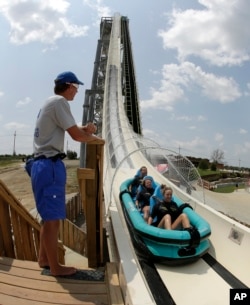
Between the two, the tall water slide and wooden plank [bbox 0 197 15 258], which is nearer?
the tall water slide

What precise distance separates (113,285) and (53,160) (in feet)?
3.39

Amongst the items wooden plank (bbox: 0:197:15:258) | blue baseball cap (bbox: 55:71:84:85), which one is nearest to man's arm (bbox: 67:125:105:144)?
blue baseball cap (bbox: 55:71:84:85)

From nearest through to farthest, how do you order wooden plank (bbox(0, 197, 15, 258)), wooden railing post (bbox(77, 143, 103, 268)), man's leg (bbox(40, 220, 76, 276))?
man's leg (bbox(40, 220, 76, 276)) → wooden railing post (bbox(77, 143, 103, 268)) → wooden plank (bbox(0, 197, 15, 258))

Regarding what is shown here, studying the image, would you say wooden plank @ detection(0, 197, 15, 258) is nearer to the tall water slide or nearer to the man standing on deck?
the man standing on deck

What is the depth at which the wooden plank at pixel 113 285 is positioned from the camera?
7.43 ft

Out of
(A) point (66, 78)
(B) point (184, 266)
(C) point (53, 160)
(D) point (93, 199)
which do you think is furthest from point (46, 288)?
(B) point (184, 266)

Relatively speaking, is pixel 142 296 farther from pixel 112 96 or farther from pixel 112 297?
pixel 112 96

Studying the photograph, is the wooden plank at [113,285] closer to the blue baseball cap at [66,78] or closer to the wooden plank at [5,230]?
the wooden plank at [5,230]

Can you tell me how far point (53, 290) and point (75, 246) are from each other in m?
4.89

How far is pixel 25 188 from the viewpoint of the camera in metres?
17.5

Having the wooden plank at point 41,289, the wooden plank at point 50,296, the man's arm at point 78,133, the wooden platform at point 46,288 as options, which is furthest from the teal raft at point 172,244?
the man's arm at point 78,133

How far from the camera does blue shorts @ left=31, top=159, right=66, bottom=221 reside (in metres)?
2.41

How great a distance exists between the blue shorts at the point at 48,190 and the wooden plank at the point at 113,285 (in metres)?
0.62

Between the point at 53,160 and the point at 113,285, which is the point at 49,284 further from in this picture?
the point at 53,160
